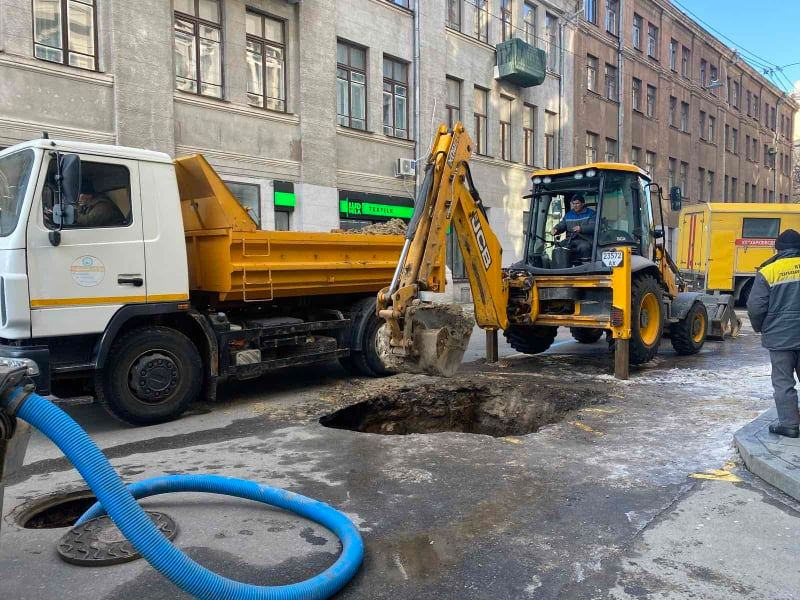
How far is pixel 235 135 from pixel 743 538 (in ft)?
43.6

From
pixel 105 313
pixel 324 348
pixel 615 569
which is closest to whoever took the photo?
pixel 615 569

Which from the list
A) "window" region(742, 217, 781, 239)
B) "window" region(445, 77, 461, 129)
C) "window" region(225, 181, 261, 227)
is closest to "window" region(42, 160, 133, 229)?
"window" region(225, 181, 261, 227)

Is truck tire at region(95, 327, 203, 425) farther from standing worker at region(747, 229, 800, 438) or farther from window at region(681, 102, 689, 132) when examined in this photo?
window at region(681, 102, 689, 132)

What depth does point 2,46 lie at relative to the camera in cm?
1098

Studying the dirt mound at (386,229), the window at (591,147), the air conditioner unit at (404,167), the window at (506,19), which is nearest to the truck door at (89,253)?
the dirt mound at (386,229)

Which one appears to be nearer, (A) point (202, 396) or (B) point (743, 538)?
(B) point (743, 538)

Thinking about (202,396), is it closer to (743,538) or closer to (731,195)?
(743,538)

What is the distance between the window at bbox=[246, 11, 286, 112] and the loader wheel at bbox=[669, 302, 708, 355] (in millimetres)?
10339

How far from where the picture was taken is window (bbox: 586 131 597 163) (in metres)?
28.1

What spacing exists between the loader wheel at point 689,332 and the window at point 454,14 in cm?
1368

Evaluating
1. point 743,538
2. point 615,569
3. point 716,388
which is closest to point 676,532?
point 743,538

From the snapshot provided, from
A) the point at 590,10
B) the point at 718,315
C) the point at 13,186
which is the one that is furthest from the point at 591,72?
the point at 13,186

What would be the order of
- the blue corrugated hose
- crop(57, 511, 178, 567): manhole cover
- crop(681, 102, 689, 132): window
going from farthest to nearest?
crop(681, 102, 689, 132): window, crop(57, 511, 178, 567): manhole cover, the blue corrugated hose

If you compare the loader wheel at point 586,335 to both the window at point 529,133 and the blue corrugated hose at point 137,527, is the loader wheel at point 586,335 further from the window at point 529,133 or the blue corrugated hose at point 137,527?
the window at point 529,133
